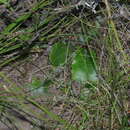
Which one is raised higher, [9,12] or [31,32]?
[9,12]

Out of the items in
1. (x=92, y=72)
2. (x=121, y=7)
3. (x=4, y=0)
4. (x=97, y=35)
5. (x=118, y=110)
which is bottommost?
(x=118, y=110)

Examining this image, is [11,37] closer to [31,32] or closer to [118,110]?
[31,32]

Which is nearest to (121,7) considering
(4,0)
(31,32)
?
(31,32)

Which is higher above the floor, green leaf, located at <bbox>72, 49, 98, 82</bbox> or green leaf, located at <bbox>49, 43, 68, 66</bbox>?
green leaf, located at <bbox>49, 43, 68, 66</bbox>

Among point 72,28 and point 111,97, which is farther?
point 72,28

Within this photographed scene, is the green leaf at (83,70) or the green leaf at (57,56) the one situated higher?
the green leaf at (57,56)
